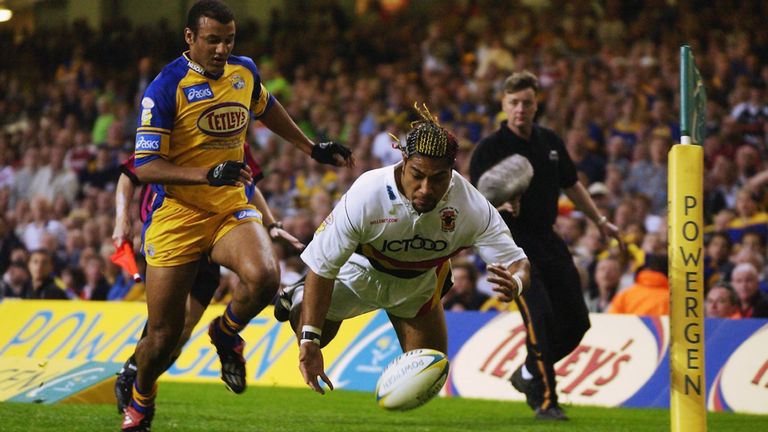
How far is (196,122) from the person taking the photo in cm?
732

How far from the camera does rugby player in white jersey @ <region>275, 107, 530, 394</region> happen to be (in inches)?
236

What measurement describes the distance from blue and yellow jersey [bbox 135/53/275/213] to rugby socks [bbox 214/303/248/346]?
0.66 metres

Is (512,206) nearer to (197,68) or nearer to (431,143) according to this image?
(197,68)

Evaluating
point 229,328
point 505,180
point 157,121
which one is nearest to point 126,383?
point 229,328

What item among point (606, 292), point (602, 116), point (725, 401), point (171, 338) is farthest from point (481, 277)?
point (171, 338)

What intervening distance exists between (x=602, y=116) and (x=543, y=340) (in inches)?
292

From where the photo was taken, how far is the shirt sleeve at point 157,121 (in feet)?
23.5

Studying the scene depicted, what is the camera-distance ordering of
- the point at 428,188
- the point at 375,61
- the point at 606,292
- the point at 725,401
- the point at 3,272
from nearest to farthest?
the point at 428,188, the point at 725,401, the point at 606,292, the point at 3,272, the point at 375,61

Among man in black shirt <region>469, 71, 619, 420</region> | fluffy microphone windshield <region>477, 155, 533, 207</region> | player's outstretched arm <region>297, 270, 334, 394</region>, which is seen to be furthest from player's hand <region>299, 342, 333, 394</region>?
man in black shirt <region>469, 71, 619, 420</region>

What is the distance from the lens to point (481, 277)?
13.7m

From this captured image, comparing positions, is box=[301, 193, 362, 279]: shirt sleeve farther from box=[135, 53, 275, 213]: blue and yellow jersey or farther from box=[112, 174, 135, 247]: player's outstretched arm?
box=[112, 174, 135, 247]: player's outstretched arm

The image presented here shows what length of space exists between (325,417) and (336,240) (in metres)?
3.10

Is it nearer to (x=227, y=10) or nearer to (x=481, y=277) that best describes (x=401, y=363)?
(x=227, y=10)

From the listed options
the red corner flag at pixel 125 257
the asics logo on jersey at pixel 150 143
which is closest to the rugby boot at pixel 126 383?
the red corner flag at pixel 125 257
